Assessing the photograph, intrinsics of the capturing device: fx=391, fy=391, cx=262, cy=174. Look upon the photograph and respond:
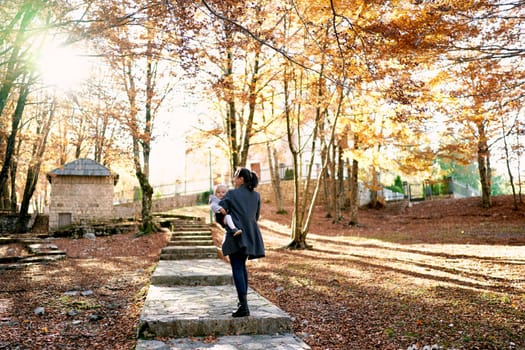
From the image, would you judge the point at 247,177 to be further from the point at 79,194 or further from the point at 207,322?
the point at 79,194

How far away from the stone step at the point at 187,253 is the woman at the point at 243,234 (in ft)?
15.8

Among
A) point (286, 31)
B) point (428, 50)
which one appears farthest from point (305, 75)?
point (428, 50)

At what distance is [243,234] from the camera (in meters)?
4.22

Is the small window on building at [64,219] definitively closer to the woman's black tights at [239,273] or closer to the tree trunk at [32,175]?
the tree trunk at [32,175]

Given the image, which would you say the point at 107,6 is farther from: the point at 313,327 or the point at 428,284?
the point at 428,284

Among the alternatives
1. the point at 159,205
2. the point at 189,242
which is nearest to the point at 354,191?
the point at 189,242

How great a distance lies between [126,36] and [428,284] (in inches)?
353

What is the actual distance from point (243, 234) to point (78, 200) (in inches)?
687

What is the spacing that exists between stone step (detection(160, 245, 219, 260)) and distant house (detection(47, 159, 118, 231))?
11754 millimetres

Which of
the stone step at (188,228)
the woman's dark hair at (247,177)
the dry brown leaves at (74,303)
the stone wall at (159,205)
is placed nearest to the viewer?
A: the dry brown leaves at (74,303)

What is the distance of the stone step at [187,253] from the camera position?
8773 millimetres

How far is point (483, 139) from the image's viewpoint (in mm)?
15922

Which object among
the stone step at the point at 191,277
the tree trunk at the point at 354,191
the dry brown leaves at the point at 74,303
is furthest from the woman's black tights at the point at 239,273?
the tree trunk at the point at 354,191

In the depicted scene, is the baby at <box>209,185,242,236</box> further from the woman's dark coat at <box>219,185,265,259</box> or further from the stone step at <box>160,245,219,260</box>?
the stone step at <box>160,245,219,260</box>
